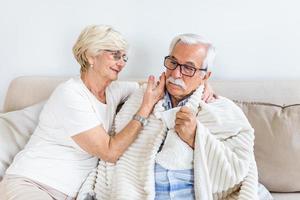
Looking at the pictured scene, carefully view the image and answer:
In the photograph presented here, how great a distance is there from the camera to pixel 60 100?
5.65 ft

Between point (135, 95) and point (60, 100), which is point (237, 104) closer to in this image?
point (135, 95)

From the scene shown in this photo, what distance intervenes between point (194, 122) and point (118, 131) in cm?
36

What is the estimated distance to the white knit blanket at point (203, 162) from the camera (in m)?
1.59

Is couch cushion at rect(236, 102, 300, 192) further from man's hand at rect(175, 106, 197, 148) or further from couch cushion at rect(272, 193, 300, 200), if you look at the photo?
man's hand at rect(175, 106, 197, 148)

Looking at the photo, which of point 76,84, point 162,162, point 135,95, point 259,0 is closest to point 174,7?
point 259,0

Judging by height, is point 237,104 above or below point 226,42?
below

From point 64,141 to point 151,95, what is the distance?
0.41 m

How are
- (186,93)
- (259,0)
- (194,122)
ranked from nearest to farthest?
(194,122)
(186,93)
(259,0)

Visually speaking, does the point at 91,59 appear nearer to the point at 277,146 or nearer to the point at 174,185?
the point at 174,185

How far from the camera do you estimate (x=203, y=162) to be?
5.24ft

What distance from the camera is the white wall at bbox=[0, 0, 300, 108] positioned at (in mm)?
2148

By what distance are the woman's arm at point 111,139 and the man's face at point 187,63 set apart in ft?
0.35

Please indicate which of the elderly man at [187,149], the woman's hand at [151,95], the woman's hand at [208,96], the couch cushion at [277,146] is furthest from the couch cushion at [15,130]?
the couch cushion at [277,146]

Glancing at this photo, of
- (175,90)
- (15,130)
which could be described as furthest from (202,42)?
(15,130)
